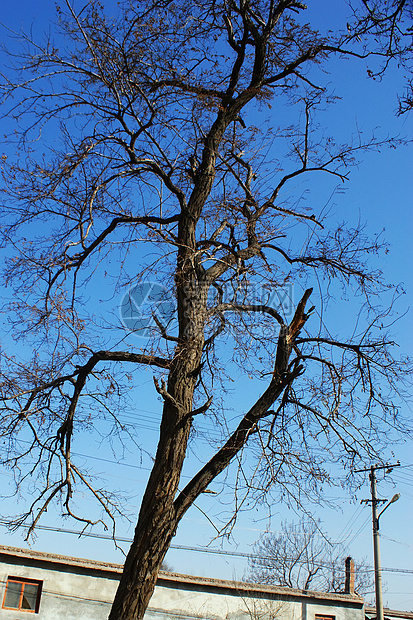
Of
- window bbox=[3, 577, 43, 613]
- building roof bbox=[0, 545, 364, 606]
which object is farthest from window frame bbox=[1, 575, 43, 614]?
building roof bbox=[0, 545, 364, 606]

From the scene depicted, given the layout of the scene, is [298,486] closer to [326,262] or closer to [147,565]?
[147,565]

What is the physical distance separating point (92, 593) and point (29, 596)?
1730 mm

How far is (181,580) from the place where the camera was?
1677 centimetres

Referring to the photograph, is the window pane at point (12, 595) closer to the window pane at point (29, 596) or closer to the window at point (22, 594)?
the window at point (22, 594)

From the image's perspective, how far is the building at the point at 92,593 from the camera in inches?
616

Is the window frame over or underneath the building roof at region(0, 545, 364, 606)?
underneath

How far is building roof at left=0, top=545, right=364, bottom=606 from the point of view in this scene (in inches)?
625

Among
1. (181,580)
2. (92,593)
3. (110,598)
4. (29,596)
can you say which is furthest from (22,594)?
(181,580)

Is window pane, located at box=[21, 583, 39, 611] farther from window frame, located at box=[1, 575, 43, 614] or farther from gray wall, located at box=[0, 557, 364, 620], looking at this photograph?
gray wall, located at box=[0, 557, 364, 620]

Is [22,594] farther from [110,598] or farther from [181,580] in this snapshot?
[181,580]

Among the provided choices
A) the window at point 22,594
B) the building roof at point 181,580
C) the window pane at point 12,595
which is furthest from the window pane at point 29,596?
the building roof at point 181,580

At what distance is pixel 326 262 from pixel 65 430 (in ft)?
11.1

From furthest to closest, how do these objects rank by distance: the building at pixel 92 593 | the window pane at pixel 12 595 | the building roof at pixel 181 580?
the building roof at pixel 181 580
the building at pixel 92 593
the window pane at pixel 12 595

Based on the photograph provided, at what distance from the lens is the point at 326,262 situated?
631 cm
